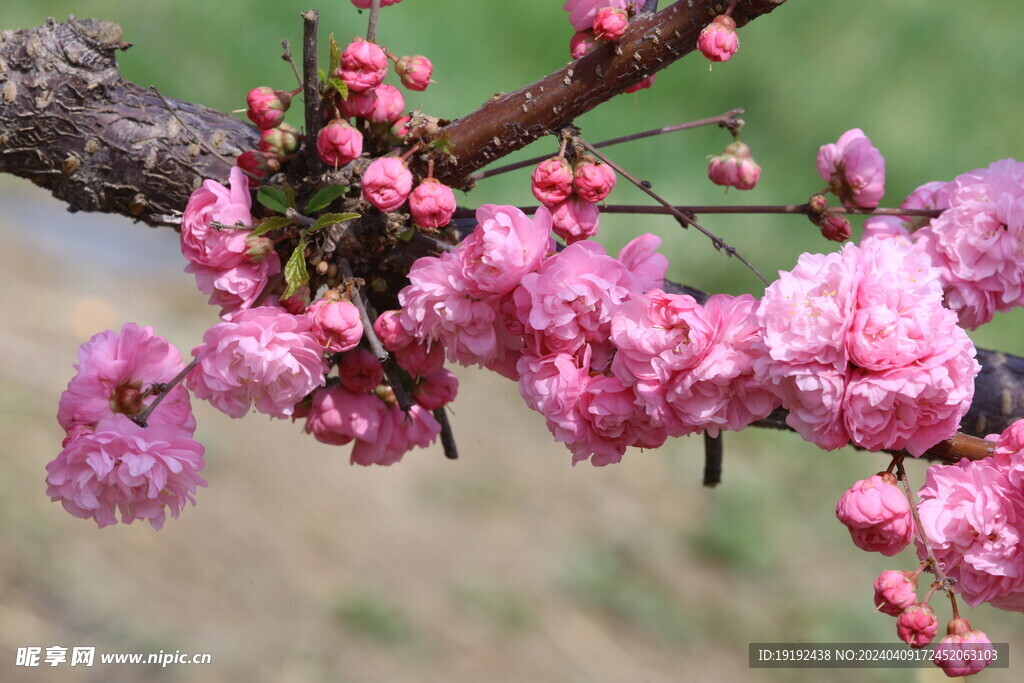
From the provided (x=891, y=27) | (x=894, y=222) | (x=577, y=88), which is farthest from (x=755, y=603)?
(x=891, y=27)

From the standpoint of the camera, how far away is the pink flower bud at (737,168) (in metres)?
1.25

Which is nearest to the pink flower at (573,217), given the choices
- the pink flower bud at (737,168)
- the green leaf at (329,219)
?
the green leaf at (329,219)

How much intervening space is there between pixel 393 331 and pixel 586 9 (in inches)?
15.4

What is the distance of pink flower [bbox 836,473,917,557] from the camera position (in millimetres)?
870

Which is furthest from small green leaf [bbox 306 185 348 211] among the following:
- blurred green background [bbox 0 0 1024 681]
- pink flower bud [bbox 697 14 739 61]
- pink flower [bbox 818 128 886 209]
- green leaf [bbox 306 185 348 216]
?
blurred green background [bbox 0 0 1024 681]

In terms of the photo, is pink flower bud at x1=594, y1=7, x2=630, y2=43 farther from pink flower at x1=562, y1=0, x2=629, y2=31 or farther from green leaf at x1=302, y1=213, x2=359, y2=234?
green leaf at x1=302, y1=213, x2=359, y2=234

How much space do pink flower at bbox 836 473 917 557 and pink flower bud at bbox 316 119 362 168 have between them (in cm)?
61

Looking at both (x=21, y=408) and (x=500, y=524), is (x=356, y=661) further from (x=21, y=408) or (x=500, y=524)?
(x=21, y=408)

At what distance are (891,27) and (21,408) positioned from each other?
12.0 ft

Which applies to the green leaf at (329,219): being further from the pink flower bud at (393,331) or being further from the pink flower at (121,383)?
the pink flower at (121,383)

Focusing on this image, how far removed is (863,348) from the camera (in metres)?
0.78

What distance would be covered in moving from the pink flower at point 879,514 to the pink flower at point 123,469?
63 centimetres

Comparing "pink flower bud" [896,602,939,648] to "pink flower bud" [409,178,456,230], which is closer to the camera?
"pink flower bud" [896,602,939,648]

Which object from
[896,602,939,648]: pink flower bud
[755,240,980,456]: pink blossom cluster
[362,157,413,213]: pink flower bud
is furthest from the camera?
[362,157,413,213]: pink flower bud
